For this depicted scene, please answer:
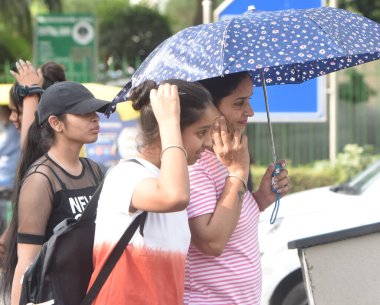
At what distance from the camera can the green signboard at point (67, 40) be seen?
11.9 m

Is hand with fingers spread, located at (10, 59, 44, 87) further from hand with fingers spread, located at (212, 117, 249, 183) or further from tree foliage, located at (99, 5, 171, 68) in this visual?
tree foliage, located at (99, 5, 171, 68)

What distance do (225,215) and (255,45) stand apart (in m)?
0.63

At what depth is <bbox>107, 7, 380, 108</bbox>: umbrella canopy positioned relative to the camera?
10.3ft

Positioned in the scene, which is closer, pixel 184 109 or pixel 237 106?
pixel 184 109

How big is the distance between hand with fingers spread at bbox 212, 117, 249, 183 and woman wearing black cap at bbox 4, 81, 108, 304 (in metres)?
0.63

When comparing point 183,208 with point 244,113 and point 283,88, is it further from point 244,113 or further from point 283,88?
point 283,88

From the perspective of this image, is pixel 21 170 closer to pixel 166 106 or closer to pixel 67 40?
pixel 166 106

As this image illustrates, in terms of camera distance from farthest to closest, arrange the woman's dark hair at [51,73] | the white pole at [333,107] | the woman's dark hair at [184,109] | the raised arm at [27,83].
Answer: the white pole at [333,107], the woman's dark hair at [51,73], the raised arm at [27,83], the woman's dark hair at [184,109]

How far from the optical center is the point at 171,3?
34.2 m

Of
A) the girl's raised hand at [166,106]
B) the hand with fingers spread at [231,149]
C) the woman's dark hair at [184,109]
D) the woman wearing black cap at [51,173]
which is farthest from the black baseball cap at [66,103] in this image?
the girl's raised hand at [166,106]

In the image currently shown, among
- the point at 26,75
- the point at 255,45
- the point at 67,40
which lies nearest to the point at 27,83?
the point at 26,75

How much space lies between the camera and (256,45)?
3.22 meters

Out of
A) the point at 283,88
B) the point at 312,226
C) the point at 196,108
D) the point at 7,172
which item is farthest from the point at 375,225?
the point at 283,88

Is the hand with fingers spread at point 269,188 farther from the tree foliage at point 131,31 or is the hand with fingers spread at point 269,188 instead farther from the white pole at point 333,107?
the tree foliage at point 131,31
